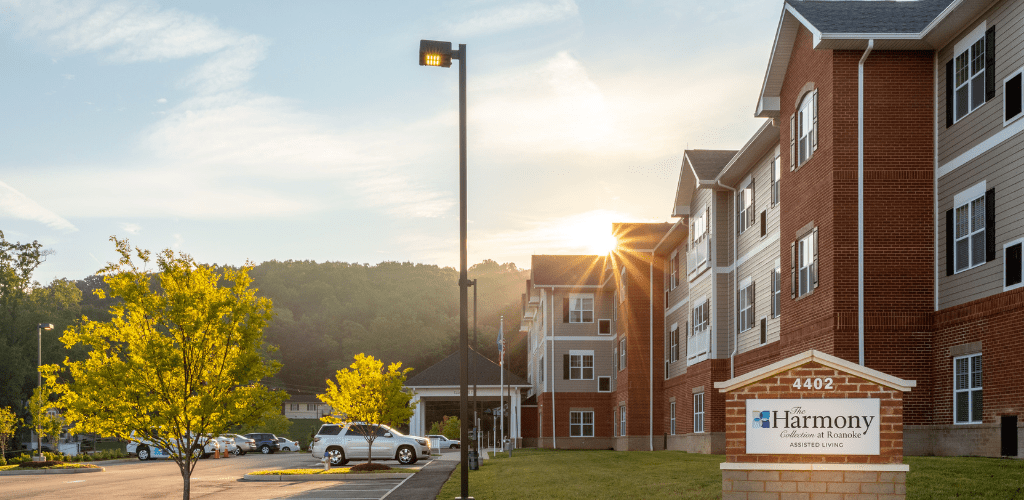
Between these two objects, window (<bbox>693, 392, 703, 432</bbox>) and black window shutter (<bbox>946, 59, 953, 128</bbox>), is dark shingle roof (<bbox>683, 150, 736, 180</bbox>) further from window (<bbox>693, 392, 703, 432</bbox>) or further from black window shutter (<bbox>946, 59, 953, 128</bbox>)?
black window shutter (<bbox>946, 59, 953, 128</bbox>)

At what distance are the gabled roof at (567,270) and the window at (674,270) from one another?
12.9 meters

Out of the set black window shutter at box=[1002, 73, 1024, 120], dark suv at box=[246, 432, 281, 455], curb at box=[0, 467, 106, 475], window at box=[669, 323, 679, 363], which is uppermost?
black window shutter at box=[1002, 73, 1024, 120]

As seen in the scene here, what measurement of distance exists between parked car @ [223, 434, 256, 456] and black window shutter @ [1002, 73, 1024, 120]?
162 feet

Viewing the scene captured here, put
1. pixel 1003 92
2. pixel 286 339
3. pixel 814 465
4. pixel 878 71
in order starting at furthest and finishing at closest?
1. pixel 286 339
2. pixel 878 71
3. pixel 1003 92
4. pixel 814 465

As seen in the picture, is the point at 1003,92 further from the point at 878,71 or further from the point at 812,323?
the point at 812,323

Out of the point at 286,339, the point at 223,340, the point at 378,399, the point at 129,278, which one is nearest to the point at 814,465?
the point at 223,340

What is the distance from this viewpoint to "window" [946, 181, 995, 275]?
60.8ft

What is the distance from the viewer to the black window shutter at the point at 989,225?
1833 centimetres

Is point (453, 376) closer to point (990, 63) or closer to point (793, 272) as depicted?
point (793, 272)

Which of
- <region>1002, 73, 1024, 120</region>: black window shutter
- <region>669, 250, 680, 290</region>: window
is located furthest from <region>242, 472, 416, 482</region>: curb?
<region>1002, 73, 1024, 120</region>: black window shutter

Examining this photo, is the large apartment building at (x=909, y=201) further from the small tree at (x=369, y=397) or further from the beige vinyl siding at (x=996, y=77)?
the small tree at (x=369, y=397)

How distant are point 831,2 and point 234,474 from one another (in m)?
24.4

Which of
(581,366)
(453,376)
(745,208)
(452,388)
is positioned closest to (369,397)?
(745,208)

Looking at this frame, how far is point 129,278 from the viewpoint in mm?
15492
